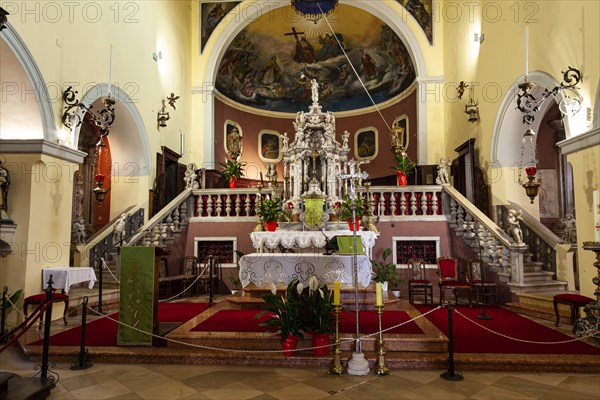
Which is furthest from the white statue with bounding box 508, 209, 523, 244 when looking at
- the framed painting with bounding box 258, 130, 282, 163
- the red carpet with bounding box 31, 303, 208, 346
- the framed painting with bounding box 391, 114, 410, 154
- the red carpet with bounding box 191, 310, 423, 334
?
the framed painting with bounding box 258, 130, 282, 163

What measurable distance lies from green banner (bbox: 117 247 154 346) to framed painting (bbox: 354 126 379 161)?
512 inches

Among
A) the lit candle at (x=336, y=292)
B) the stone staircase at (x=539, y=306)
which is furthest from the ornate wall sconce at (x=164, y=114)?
the stone staircase at (x=539, y=306)

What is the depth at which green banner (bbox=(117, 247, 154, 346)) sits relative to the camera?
5.36m

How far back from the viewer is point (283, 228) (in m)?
9.16

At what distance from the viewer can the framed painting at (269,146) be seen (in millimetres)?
18203

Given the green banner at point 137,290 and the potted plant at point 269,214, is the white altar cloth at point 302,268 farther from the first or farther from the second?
the green banner at point 137,290

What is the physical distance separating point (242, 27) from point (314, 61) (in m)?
3.77

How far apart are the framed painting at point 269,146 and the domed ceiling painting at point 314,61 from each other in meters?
1.14

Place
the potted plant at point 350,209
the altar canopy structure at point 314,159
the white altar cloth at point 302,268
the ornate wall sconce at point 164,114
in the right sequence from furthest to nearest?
the ornate wall sconce at point 164,114 → the altar canopy structure at point 314,159 → the potted plant at point 350,209 → the white altar cloth at point 302,268

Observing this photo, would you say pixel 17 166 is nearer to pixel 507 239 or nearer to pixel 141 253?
pixel 141 253

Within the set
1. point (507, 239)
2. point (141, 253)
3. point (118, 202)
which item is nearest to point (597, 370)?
point (507, 239)

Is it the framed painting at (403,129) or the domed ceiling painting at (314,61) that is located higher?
the domed ceiling painting at (314,61)

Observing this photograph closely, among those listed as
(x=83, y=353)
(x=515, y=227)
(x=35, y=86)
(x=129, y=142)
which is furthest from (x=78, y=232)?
(x=515, y=227)

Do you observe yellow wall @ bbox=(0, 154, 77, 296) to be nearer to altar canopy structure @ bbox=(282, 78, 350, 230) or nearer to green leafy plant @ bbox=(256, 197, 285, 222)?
green leafy plant @ bbox=(256, 197, 285, 222)
